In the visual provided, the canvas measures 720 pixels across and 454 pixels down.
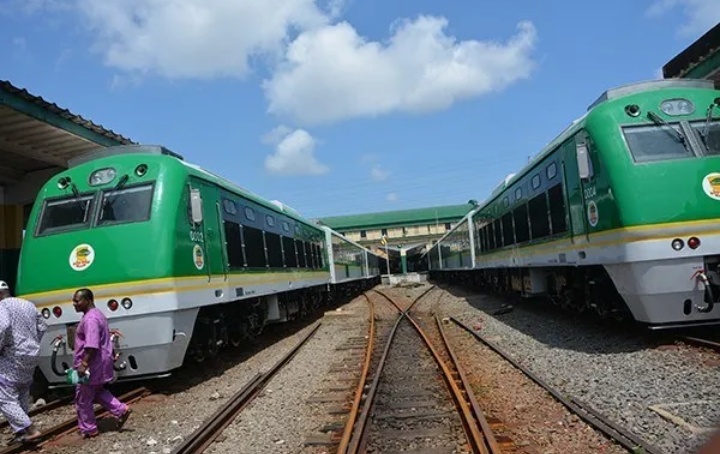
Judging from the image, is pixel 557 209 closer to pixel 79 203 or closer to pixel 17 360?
pixel 79 203

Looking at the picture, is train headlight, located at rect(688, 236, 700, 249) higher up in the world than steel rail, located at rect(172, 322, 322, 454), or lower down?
higher up

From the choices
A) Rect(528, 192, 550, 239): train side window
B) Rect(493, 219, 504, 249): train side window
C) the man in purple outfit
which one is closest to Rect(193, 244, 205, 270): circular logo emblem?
the man in purple outfit

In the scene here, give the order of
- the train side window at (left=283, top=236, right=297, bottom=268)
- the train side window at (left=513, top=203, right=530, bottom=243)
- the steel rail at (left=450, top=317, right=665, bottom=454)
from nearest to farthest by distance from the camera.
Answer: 1. the steel rail at (left=450, top=317, right=665, bottom=454)
2. the train side window at (left=513, top=203, right=530, bottom=243)
3. the train side window at (left=283, top=236, right=297, bottom=268)

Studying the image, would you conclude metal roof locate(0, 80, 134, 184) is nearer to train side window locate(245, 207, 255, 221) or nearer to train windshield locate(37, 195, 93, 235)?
train windshield locate(37, 195, 93, 235)

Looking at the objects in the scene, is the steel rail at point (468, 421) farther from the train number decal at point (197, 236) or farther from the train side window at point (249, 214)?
the train side window at point (249, 214)

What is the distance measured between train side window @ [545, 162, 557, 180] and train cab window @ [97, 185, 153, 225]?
652 centimetres

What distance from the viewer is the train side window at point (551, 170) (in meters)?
10.7

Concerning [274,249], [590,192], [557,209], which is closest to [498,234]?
[557,209]

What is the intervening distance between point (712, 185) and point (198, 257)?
22.1ft

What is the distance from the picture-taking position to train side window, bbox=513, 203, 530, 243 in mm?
13367

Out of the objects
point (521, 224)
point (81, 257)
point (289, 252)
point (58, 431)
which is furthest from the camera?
point (289, 252)

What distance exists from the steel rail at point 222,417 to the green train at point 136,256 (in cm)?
106

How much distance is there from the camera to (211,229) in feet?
31.1

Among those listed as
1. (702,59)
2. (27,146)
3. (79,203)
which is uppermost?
(702,59)
